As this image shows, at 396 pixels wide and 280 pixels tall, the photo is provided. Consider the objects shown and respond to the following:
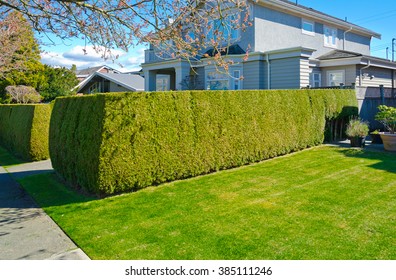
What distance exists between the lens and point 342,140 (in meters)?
13.0

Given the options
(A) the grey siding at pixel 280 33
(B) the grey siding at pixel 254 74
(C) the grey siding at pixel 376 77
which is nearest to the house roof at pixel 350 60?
(C) the grey siding at pixel 376 77

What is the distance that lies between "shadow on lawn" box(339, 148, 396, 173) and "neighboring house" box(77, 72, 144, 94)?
20317 millimetres

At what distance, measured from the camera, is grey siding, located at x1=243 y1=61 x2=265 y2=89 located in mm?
17250

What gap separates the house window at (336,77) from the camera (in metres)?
19.2

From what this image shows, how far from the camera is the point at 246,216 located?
528 centimetres

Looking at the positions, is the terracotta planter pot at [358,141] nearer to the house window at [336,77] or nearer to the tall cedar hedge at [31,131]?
the house window at [336,77]

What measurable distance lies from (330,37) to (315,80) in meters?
4.81

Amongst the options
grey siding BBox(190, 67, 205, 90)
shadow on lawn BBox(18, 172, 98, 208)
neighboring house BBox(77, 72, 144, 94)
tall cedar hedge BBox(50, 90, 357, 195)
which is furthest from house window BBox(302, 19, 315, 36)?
shadow on lawn BBox(18, 172, 98, 208)

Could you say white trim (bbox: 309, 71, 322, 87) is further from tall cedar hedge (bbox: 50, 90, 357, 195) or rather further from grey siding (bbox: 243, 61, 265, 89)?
tall cedar hedge (bbox: 50, 90, 357, 195)

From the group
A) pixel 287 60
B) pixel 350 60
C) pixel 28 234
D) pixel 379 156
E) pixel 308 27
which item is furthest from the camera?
pixel 308 27

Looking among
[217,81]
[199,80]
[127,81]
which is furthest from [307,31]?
[127,81]

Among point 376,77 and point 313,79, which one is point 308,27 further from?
point 376,77

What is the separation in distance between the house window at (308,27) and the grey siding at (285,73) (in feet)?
17.5
